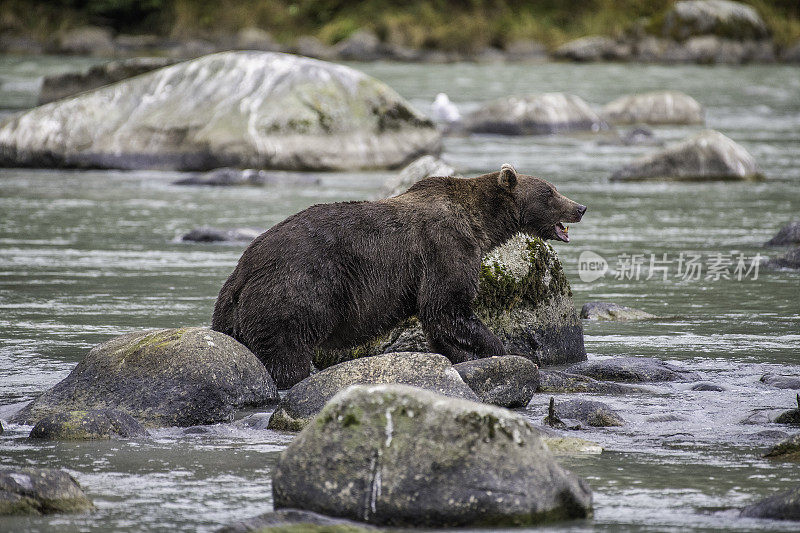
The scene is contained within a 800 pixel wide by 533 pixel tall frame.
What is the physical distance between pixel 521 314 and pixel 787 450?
9.26ft

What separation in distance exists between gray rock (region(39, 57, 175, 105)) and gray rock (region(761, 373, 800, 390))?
Answer: 64.0 ft

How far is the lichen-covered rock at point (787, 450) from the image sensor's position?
5914 mm

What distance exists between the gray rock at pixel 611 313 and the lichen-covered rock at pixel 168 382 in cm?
347

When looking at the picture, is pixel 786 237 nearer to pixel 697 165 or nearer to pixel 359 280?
pixel 697 165

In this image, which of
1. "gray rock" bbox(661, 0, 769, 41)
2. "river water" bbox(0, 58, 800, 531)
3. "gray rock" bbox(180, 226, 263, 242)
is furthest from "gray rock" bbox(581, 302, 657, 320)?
"gray rock" bbox(661, 0, 769, 41)

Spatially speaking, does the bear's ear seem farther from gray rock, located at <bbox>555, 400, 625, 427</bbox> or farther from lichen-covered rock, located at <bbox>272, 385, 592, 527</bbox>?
lichen-covered rock, located at <bbox>272, 385, 592, 527</bbox>

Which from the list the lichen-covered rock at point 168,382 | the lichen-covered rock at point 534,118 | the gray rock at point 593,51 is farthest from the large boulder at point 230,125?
the gray rock at point 593,51

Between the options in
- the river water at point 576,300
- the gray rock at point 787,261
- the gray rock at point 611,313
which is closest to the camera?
the river water at point 576,300

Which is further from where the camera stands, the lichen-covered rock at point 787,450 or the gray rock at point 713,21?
the gray rock at point 713,21

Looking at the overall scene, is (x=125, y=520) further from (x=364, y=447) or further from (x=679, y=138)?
(x=679, y=138)

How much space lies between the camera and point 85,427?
6.31 metres

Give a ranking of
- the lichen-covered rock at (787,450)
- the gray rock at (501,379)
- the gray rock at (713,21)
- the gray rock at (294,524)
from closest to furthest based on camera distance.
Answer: the gray rock at (294,524) → the lichen-covered rock at (787,450) → the gray rock at (501,379) → the gray rock at (713,21)

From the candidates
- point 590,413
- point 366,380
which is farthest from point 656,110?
point 366,380

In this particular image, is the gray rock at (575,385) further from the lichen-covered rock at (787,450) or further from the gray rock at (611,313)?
the gray rock at (611,313)
